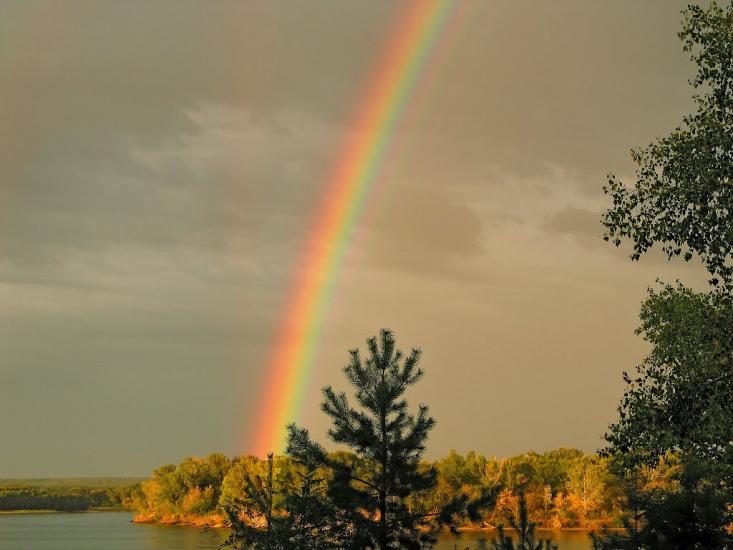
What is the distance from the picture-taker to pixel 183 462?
6393 inches

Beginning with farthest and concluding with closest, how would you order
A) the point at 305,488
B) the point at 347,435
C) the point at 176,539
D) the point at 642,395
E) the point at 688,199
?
the point at 176,539 → the point at 347,435 → the point at 305,488 → the point at 642,395 → the point at 688,199

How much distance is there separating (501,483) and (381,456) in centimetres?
8474

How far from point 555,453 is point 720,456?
13524 centimetres

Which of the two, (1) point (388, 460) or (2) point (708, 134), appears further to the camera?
(1) point (388, 460)

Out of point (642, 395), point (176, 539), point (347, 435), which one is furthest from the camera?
point (176, 539)

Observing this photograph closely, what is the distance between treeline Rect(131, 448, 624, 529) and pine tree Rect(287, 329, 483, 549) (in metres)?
77.5

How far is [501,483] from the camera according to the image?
4090 inches

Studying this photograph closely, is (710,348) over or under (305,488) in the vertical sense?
over

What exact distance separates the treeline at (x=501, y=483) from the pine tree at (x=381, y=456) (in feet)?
254

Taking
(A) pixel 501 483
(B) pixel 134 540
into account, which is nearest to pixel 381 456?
(A) pixel 501 483

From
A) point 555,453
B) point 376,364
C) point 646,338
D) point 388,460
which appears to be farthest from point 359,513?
point 555,453

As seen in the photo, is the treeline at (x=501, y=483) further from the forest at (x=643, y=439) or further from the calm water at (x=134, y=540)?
the forest at (x=643, y=439)

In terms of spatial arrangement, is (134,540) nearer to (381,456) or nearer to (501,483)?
(501,483)

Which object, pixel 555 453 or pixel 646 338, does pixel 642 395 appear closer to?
pixel 646 338
